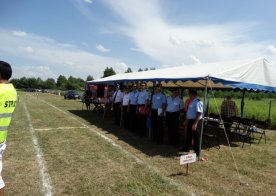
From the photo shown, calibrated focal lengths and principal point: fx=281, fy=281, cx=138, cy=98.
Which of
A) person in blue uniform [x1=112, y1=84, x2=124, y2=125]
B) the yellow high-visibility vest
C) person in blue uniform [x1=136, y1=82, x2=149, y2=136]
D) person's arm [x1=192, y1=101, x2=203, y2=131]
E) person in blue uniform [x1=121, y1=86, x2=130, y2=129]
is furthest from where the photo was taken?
person in blue uniform [x1=112, y1=84, x2=124, y2=125]

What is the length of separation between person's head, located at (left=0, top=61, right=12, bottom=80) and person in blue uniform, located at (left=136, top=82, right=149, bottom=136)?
22.5 ft

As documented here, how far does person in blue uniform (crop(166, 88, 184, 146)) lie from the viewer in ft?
26.6

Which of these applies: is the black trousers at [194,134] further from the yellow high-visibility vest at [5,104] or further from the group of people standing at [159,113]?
the yellow high-visibility vest at [5,104]

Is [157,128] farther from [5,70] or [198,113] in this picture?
[5,70]

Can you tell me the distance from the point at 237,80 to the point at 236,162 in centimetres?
238

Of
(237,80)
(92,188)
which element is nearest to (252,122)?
(237,80)

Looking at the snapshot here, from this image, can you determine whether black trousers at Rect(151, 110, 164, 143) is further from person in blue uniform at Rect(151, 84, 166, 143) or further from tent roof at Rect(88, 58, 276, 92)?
tent roof at Rect(88, 58, 276, 92)

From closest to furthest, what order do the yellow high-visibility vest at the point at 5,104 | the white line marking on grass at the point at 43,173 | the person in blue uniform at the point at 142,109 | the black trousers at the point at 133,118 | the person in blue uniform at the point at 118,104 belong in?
the yellow high-visibility vest at the point at 5,104 < the white line marking on grass at the point at 43,173 < the person in blue uniform at the point at 142,109 < the black trousers at the point at 133,118 < the person in blue uniform at the point at 118,104

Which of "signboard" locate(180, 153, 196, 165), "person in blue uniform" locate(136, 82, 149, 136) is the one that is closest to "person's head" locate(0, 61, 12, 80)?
"signboard" locate(180, 153, 196, 165)

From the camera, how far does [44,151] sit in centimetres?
723

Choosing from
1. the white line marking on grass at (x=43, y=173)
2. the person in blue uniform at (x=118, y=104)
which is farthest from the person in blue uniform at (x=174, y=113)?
the person in blue uniform at (x=118, y=104)

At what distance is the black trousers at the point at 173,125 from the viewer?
8195 mm

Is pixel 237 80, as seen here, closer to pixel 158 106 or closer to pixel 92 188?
pixel 158 106

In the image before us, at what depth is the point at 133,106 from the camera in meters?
10.8
